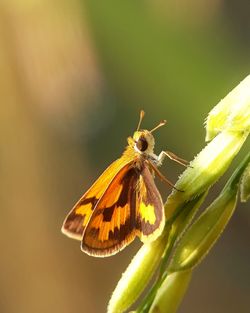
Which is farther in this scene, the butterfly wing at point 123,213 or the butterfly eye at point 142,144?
the butterfly eye at point 142,144

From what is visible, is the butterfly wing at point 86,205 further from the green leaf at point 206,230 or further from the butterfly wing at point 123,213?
the green leaf at point 206,230

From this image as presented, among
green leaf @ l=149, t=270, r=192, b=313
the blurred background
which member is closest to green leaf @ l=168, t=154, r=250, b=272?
green leaf @ l=149, t=270, r=192, b=313

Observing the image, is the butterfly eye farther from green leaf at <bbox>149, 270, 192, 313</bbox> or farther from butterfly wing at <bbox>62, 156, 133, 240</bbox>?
green leaf at <bbox>149, 270, 192, 313</bbox>

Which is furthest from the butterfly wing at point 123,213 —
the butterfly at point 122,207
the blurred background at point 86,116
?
the blurred background at point 86,116

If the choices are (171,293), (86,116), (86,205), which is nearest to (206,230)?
(171,293)

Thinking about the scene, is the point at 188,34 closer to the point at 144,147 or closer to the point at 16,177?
the point at 16,177

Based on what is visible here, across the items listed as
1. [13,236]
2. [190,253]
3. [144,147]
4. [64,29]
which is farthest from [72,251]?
[190,253]

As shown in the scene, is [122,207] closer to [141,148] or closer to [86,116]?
[141,148]
